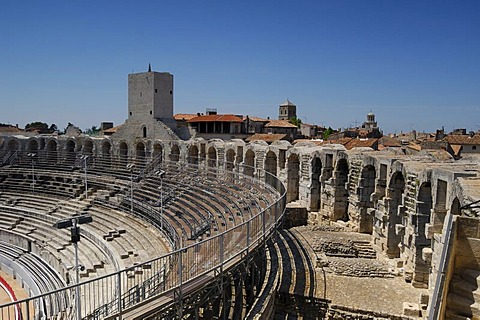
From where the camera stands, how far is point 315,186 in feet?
68.4

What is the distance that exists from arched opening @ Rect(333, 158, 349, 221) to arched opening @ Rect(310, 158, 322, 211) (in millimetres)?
1502

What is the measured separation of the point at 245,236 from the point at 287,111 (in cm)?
6359

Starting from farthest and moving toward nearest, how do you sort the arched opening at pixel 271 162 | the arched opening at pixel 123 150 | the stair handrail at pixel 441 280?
1. the arched opening at pixel 123 150
2. the arched opening at pixel 271 162
3. the stair handrail at pixel 441 280

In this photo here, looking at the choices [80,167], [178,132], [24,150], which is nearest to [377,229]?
[178,132]

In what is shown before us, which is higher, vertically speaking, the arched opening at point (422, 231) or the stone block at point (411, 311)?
the arched opening at point (422, 231)

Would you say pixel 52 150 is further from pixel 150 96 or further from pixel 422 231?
pixel 422 231

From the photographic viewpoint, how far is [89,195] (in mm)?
26656

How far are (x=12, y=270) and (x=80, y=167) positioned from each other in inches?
552

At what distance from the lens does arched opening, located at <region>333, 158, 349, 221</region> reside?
63.6 ft

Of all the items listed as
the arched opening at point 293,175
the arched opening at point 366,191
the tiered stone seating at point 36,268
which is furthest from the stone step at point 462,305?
the arched opening at point 293,175

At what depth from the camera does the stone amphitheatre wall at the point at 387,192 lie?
29.6ft

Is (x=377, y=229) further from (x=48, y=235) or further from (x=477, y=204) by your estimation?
(x=48, y=235)

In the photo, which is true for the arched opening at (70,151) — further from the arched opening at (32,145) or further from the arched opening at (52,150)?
the arched opening at (32,145)

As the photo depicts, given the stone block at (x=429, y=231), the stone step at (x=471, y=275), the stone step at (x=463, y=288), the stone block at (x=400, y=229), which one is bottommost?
the stone block at (x=400, y=229)
